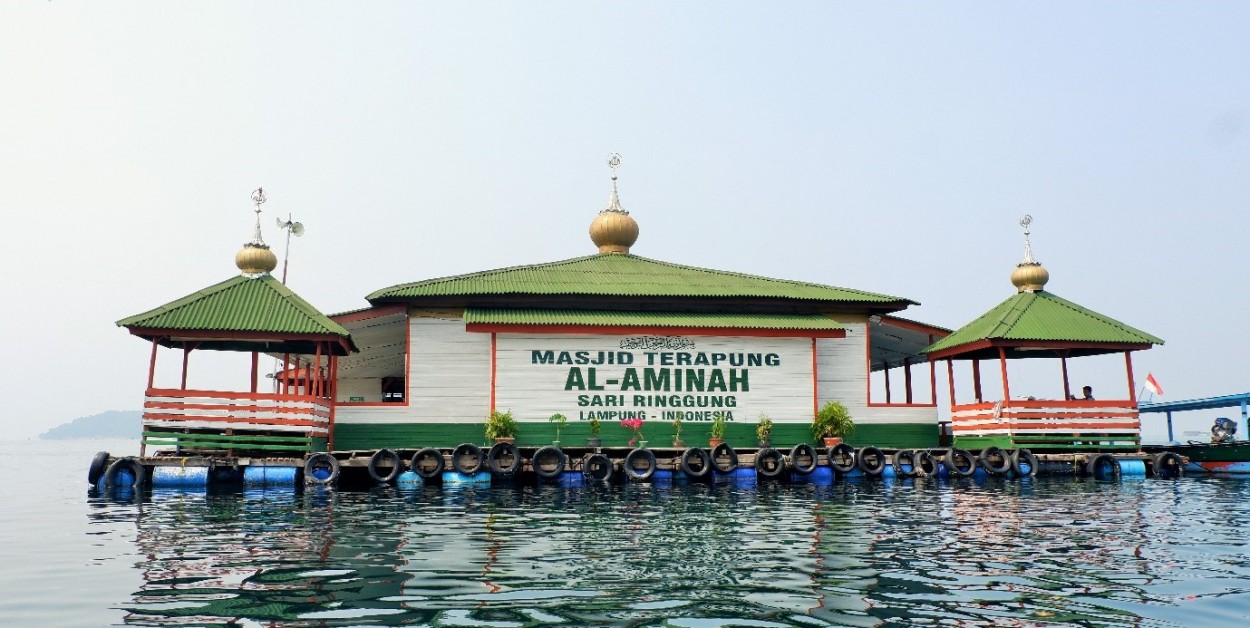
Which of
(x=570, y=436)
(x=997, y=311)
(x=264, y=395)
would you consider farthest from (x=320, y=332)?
(x=997, y=311)

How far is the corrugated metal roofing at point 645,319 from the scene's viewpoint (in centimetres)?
2641

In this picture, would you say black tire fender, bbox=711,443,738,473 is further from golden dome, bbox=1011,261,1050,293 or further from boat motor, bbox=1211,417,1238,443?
boat motor, bbox=1211,417,1238,443

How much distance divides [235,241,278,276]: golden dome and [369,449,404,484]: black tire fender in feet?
24.6

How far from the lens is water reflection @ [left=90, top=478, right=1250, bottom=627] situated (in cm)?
766

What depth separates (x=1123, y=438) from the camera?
91.0 feet

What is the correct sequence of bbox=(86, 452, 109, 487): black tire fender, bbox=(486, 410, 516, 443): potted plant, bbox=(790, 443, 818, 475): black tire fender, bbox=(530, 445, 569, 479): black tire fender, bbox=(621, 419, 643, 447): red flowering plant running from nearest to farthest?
bbox=(86, 452, 109, 487): black tire fender, bbox=(530, 445, 569, 479): black tire fender, bbox=(790, 443, 818, 475): black tire fender, bbox=(486, 410, 516, 443): potted plant, bbox=(621, 419, 643, 447): red flowering plant

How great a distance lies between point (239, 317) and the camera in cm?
2438

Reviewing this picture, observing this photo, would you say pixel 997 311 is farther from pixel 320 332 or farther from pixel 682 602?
pixel 682 602

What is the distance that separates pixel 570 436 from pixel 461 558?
52.2 ft

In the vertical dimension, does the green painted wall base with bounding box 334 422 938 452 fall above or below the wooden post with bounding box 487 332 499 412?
below

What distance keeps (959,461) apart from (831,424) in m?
3.73

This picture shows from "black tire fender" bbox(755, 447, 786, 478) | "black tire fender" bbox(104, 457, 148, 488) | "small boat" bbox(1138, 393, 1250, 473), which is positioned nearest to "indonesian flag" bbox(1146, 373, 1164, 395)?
"small boat" bbox(1138, 393, 1250, 473)

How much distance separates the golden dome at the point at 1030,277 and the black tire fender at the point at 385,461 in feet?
70.0

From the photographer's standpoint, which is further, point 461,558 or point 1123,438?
point 1123,438
